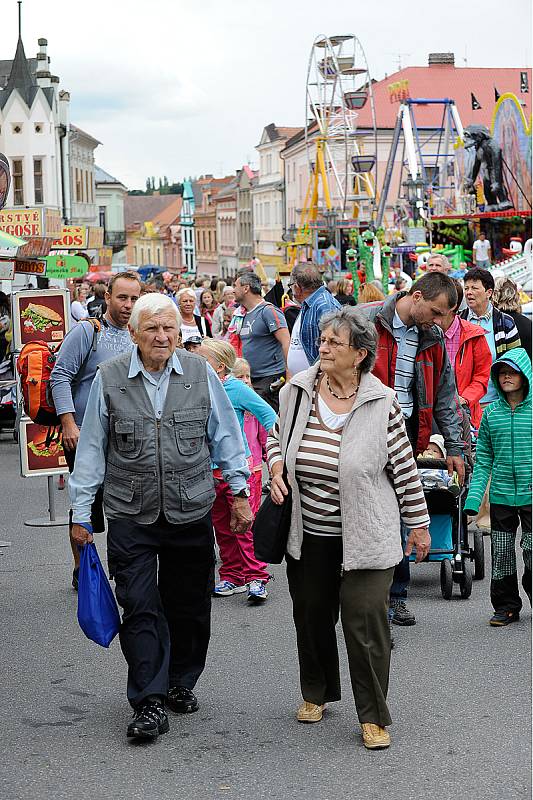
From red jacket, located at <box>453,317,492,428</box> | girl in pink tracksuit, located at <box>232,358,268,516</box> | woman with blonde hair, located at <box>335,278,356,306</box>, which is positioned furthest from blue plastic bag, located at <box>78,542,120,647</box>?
woman with blonde hair, located at <box>335,278,356,306</box>

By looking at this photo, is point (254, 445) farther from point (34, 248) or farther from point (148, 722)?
point (34, 248)

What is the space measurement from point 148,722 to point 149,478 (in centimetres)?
98

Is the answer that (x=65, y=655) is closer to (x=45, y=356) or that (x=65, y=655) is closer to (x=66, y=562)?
(x=45, y=356)

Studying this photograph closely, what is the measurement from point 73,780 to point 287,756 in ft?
2.74

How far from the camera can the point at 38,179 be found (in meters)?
62.7

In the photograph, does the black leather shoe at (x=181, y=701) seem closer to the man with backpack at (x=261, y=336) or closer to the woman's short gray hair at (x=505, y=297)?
the woman's short gray hair at (x=505, y=297)

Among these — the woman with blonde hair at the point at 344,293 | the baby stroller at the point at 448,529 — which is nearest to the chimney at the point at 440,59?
the woman with blonde hair at the point at 344,293

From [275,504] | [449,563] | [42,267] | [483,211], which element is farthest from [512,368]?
[483,211]

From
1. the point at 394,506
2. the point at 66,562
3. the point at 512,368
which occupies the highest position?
the point at 512,368

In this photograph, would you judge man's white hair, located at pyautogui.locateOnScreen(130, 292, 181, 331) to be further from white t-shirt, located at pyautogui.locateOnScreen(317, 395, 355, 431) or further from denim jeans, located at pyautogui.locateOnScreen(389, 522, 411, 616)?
denim jeans, located at pyautogui.locateOnScreen(389, 522, 411, 616)

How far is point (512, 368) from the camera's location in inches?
259

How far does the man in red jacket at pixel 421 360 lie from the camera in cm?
633

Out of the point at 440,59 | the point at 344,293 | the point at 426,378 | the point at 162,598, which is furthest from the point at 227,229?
the point at 162,598

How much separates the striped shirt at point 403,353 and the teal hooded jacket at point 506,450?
1.68 ft
